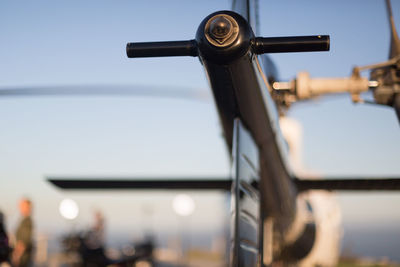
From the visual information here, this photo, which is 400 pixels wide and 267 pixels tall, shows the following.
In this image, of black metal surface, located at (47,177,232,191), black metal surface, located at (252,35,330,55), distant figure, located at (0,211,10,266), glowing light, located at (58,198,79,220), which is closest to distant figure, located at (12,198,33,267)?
distant figure, located at (0,211,10,266)

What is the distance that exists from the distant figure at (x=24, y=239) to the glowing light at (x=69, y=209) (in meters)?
3.97

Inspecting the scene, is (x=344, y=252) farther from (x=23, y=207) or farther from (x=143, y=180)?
(x=23, y=207)

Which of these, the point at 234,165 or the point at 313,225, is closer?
the point at 234,165

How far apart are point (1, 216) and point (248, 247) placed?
4334mm

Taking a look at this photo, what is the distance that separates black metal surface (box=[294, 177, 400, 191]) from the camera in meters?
6.11

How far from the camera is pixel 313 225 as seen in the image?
889cm

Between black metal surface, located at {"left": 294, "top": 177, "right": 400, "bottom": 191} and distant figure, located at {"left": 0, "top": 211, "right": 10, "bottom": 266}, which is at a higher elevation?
black metal surface, located at {"left": 294, "top": 177, "right": 400, "bottom": 191}

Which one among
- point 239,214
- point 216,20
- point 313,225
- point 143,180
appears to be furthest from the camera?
point 313,225

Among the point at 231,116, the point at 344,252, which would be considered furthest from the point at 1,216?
the point at 344,252

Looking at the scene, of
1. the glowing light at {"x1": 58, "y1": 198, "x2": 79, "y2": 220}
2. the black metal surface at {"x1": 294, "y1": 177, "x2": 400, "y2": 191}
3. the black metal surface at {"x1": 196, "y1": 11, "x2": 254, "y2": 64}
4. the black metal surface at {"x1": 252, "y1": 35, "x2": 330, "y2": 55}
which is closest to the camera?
the black metal surface at {"x1": 252, "y1": 35, "x2": 330, "y2": 55}

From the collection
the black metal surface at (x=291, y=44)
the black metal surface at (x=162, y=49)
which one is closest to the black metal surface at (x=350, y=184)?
the black metal surface at (x=291, y=44)

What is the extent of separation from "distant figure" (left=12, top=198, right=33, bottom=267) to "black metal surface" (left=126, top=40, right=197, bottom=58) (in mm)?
4568

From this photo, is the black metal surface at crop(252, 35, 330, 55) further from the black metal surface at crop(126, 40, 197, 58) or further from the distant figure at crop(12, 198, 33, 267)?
the distant figure at crop(12, 198, 33, 267)

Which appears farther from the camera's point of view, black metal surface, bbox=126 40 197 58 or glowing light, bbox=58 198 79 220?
glowing light, bbox=58 198 79 220
